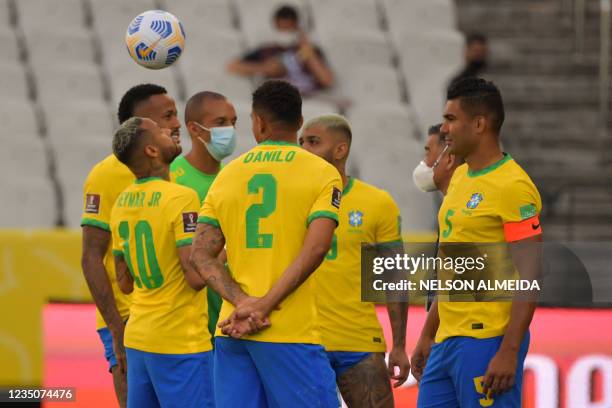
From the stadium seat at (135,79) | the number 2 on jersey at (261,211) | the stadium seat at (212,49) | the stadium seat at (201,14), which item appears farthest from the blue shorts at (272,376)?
the stadium seat at (201,14)

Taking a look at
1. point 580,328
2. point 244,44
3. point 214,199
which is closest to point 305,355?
point 214,199

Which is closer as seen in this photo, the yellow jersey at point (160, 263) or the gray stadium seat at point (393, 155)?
the yellow jersey at point (160, 263)

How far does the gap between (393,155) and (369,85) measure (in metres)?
1.40

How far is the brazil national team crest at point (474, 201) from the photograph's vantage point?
536 cm

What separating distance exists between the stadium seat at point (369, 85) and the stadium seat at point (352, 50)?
17cm

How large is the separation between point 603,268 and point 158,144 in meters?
4.23

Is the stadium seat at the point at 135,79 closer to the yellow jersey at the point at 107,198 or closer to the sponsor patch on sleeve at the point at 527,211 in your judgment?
the yellow jersey at the point at 107,198

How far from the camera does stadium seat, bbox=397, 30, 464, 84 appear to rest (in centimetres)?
1344

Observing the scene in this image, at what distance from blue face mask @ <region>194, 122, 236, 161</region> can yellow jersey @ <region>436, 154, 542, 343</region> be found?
164 centimetres

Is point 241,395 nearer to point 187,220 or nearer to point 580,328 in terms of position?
point 187,220

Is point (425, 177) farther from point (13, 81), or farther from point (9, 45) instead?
point (9, 45)

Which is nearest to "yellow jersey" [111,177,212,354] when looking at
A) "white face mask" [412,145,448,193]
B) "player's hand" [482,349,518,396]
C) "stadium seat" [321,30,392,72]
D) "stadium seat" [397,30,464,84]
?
"white face mask" [412,145,448,193]

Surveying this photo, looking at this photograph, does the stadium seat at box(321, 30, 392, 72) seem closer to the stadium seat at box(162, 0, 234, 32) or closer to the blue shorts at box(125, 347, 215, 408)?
the stadium seat at box(162, 0, 234, 32)

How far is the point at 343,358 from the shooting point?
6.69m
